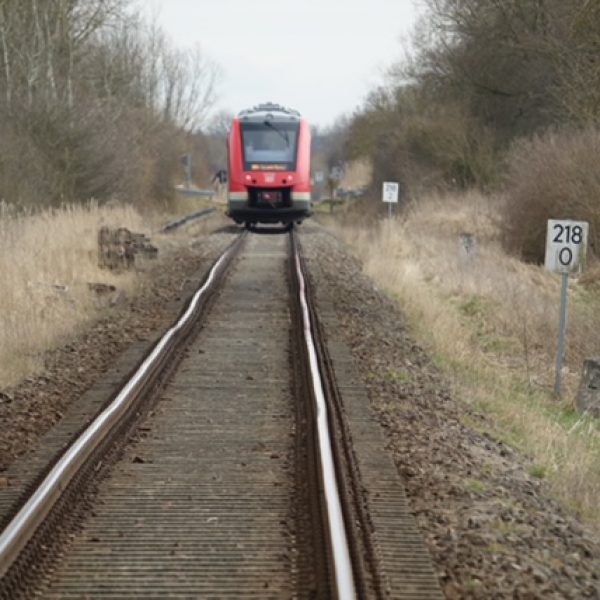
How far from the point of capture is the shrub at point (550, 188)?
22.1m

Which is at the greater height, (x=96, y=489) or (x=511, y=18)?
(x=511, y=18)

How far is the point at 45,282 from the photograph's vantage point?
48.6ft

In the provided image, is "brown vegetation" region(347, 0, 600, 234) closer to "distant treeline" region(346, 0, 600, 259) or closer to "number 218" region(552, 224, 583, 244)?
"distant treeline" region(346, 0, 600, 259)

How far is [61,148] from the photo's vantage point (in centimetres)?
2717

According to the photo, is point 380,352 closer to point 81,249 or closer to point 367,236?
point 81,249

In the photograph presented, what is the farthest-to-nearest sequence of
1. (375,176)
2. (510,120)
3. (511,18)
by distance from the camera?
(375,176)
(510,120)
(511,18)

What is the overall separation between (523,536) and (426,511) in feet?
2.10

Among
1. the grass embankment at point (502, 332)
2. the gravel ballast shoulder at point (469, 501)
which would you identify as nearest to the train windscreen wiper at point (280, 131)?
the grass embankment at point (502, 332)

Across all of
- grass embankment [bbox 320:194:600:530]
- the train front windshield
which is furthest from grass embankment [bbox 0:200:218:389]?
grass embankment [bbox 320:194:600:530]

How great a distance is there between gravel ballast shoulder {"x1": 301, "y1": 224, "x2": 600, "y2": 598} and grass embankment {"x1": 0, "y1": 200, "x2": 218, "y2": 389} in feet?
11.6

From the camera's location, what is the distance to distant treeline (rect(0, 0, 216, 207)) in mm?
25234

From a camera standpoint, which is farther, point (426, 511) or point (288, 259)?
point (288, 259)

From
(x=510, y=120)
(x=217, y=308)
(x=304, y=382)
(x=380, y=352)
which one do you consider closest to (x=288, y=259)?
(x=217, y=308)

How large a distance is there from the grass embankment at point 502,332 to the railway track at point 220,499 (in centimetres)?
145
